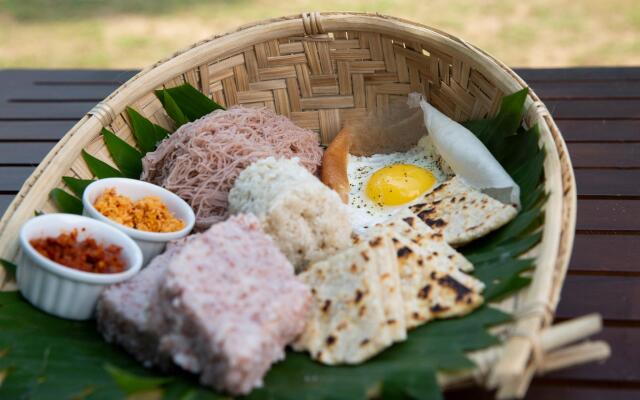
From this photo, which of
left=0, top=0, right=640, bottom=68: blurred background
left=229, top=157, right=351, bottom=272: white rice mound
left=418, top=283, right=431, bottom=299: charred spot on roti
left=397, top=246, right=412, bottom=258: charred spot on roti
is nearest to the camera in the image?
left=418, top=283, right=431, bottom=299: charred spot on roti

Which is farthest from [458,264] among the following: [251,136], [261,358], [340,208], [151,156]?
[151,156]

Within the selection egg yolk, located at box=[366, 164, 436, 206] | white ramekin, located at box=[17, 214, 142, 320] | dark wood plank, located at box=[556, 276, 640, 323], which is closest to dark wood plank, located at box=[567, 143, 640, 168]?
egg yolk, located at box=[366, 164, 436, 206]

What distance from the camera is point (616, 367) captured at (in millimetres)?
3105

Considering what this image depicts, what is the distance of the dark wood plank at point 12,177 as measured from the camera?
4.85 m

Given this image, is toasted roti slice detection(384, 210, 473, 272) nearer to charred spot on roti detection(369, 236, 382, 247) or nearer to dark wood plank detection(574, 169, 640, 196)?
charred spot on roti detection(369, 236, 382, 247)

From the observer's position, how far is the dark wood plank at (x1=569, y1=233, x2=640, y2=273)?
149 inches

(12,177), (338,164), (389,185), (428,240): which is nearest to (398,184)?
(389,185)

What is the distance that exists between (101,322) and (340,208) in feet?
4.52

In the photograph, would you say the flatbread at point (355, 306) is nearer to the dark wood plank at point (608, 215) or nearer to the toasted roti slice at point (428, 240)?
the toasted roti slice at point (428, 240)

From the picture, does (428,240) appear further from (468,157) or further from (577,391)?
(577,391)

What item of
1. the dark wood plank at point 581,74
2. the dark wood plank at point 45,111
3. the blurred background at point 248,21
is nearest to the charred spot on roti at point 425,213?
the dark wood plank at point 581,74

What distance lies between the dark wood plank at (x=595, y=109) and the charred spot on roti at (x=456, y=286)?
9.17 feet

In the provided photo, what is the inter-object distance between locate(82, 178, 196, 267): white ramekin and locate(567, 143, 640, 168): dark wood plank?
2.71 meters

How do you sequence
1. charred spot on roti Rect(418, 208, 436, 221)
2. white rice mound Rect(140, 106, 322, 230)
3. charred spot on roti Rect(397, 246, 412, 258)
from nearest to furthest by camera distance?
1. charred spot on roti Rect(397, 246, 412, 258)
2. charred spot on roti Rect(418, 208, 436, 221)
3. white rice mound Rect(140, 106, 322, 230)
